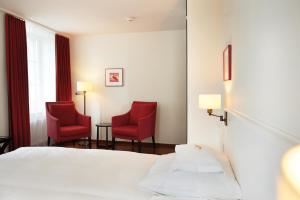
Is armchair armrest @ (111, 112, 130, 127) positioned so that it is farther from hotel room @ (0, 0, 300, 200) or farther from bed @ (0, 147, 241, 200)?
bed @ (0, 147, 241, 200)

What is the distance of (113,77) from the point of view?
493 cm

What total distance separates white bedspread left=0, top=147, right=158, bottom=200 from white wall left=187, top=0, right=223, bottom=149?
92cm

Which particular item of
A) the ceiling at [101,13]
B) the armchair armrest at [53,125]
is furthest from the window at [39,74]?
the armchair armrest at [53,125]

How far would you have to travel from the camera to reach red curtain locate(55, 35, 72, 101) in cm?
472

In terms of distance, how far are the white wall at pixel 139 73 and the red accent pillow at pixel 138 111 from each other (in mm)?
316

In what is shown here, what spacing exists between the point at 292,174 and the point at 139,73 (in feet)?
14.4

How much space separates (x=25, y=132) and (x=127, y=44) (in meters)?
2.57

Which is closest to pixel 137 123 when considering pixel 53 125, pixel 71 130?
pixel 71 130

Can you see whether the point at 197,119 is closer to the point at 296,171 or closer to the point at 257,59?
the point at 257,59

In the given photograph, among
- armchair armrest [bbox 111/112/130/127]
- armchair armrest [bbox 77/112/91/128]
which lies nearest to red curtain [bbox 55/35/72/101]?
armchair armrest [bbox 77/112/91/128]

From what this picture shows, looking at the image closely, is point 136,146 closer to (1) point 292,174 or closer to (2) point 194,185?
(2) point 194,185

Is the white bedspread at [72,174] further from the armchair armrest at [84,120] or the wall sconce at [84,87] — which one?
the wall sconce at [84,87]

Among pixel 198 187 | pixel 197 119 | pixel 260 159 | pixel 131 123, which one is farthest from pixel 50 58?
pixel 260 159

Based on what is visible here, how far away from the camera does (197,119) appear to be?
8.92ft
